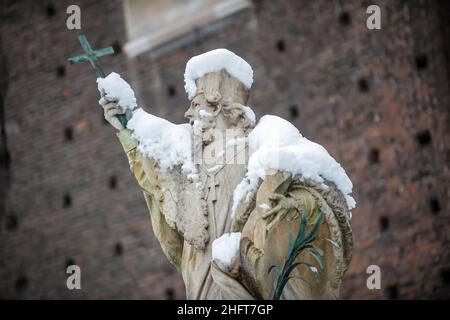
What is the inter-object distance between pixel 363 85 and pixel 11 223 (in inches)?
166

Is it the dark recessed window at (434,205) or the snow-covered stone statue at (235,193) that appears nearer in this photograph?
the snow-covered stone statue at (235,193)

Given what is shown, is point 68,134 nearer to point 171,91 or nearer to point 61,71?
point 61,71

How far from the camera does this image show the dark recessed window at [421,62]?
42.5 ft

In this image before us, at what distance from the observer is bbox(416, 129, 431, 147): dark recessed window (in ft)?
42.0

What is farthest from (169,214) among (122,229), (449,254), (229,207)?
(122,229)

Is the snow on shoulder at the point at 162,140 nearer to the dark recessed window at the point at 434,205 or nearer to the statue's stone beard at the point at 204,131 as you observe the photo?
the statue's stone beard at the point at 204,131

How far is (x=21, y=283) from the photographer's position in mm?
14953

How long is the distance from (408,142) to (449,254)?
1091 millimetres

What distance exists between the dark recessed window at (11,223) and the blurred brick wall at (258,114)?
0.01 m

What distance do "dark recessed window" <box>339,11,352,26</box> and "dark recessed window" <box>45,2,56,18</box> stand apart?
3.43 meters

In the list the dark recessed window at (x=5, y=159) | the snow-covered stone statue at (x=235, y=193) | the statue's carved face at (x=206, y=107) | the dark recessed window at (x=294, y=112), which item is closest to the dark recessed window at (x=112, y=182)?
the dark recessed window at (x=5, y=159)

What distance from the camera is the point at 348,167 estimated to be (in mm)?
12914
